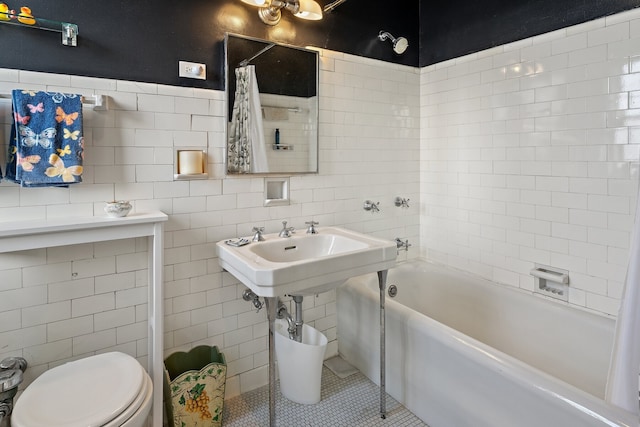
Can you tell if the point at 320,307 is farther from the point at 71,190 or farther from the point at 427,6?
the point at 427,6

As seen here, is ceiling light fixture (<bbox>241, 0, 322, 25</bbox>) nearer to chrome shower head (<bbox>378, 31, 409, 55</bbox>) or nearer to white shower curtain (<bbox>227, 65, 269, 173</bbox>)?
white shower curtain (<bbox>227, 65, 269, 173</bbox>)

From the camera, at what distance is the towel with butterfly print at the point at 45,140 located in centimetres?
139

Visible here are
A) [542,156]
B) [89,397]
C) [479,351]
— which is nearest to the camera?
[89,397]

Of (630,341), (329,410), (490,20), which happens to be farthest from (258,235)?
(490,20)

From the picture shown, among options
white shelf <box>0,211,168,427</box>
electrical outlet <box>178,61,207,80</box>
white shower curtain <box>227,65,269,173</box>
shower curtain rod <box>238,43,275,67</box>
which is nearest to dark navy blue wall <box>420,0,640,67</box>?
shower curtain rod <box>238,43,275,67</box>

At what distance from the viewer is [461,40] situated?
8.00 ft

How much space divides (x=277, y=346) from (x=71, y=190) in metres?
1.26

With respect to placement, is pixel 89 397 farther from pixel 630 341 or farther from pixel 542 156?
pixel 542 156

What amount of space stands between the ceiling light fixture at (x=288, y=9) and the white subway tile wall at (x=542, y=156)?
3.38 feet

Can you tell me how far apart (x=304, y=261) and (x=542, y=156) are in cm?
149

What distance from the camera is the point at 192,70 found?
Answer: 1817 mm

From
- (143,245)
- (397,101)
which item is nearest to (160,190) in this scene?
(143,245)

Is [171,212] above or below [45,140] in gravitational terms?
below

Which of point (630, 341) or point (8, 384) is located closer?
point (630, 341)
